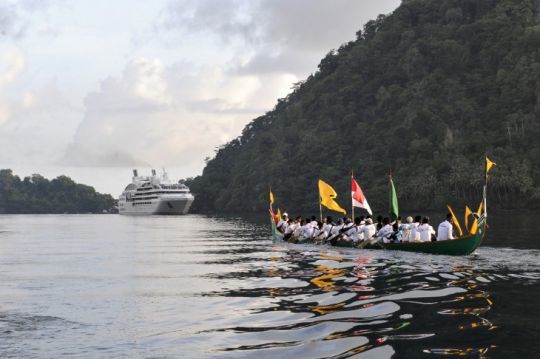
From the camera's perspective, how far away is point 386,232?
37625 millimetres

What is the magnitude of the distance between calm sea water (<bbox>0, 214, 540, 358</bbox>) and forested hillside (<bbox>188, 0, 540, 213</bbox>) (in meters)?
89.6

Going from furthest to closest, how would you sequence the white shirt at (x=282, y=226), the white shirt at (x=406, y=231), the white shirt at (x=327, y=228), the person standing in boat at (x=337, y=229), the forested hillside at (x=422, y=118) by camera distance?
→ the forested hillside at (x=422, y=118) < the white shirt at (x=282, y=226) < the white shirt at (x=327, y=228) < the person standing in boat at (x=337, y=229) < the white shirt at (x=406, y=231)

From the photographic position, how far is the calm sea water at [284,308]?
14.4 metres

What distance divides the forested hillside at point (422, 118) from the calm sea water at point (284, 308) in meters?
89.6

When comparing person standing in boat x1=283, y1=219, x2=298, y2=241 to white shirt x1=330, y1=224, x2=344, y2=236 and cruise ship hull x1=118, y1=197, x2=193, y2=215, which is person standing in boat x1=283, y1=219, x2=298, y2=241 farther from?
cruise ship hull x1=118, y1=197, x2=193, y2=215

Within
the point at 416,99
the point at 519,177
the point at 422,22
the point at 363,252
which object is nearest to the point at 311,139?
the point at 416,99

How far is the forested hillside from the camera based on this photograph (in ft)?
409

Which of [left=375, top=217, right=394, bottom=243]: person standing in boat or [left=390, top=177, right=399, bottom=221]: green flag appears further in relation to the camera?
[left=390, top=177, right=399, bottom=221]: green flag

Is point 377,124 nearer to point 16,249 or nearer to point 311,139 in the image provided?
point 311,139

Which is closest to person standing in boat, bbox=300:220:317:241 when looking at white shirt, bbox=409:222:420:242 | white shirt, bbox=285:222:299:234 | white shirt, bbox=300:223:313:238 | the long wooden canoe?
white shirt, bbox=300:223:313:238

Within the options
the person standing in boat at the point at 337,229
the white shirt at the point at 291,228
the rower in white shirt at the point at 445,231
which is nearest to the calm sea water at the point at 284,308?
the rower in white shirt at the point at 445,231

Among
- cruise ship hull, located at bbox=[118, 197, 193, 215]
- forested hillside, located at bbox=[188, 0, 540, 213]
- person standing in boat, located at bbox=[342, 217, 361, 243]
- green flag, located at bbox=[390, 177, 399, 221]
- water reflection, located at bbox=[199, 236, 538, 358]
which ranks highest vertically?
forested hillside, located at bbox=[188, 0, 540, 213]

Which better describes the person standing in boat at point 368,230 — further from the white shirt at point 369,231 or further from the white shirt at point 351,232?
the white shirt at point 351,232

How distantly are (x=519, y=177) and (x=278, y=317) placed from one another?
336 ft
